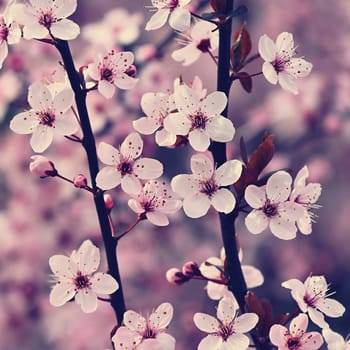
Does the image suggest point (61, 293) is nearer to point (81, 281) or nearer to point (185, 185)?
point (81, 281)

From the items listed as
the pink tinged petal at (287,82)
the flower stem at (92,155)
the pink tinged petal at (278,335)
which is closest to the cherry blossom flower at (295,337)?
the pink tinged petal at (278,335)

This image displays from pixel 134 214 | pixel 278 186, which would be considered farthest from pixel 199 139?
pixel 134 214

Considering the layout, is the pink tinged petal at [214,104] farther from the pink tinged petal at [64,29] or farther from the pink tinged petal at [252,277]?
the pink tinged petal at [252,277]

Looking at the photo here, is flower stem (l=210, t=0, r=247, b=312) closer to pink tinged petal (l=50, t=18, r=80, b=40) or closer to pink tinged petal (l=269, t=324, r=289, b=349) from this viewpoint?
pink tinged petal (l=269, t=324, r=289, b=349)

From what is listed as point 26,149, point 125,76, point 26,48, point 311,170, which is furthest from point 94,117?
point 125,76

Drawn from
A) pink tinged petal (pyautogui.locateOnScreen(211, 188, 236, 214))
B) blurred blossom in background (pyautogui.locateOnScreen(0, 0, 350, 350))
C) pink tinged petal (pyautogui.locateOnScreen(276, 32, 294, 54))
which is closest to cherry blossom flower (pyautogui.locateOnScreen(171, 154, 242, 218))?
pink tinged petal (pyautogui.locateOnScreen(211, 188, 236, 214))

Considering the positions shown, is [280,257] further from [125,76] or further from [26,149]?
[125,76]

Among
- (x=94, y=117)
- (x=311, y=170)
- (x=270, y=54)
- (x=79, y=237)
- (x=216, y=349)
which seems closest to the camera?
(x=216, y=349)
